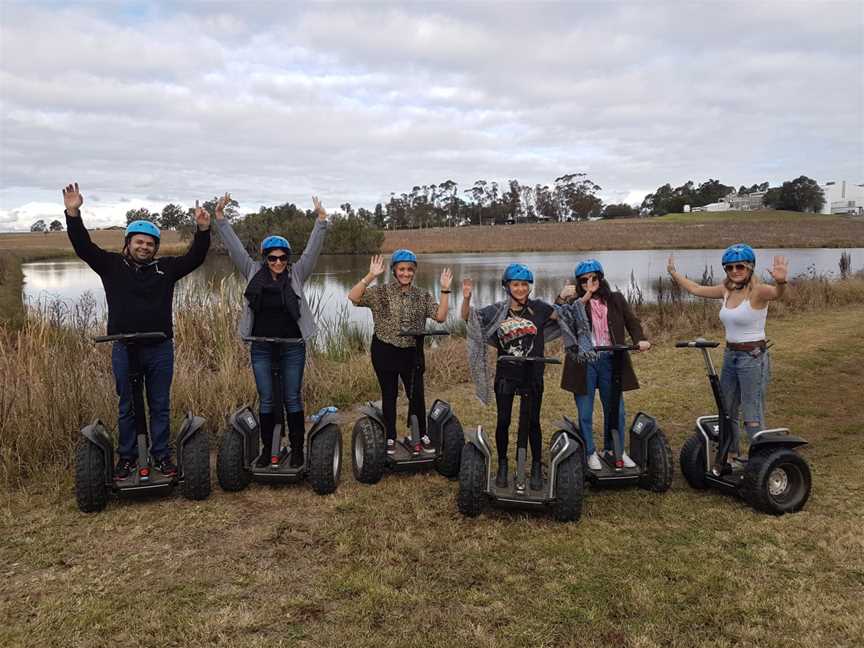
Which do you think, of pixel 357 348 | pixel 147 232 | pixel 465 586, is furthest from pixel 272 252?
pixel 357 348

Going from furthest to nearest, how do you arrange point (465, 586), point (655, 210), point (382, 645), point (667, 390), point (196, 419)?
point (655, 210) < point (667, 390) < point (196, 419) < point (465, 586) < point (382, 645)

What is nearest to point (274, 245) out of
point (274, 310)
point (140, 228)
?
point (274, 310)

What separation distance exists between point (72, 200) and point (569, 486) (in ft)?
11.4

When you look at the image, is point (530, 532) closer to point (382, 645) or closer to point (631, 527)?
point (631, 527)

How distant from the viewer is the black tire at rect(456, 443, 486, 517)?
3.60 meters

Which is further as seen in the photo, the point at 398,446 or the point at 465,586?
the point at 398,446

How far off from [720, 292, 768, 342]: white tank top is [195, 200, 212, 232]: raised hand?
350 cm

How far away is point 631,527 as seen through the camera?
11.7 ft

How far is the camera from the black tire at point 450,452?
440 centimetres

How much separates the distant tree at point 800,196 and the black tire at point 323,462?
107m

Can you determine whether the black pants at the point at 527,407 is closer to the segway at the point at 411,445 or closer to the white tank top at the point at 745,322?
the segway at the point at 411,445

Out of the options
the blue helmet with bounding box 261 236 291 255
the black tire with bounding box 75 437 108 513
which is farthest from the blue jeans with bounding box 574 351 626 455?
the black tire with bounding box 75 437 108 513

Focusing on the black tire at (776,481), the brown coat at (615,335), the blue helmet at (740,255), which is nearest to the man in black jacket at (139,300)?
the brown coat at (615,335)

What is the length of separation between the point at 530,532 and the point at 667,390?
415 centimetres
